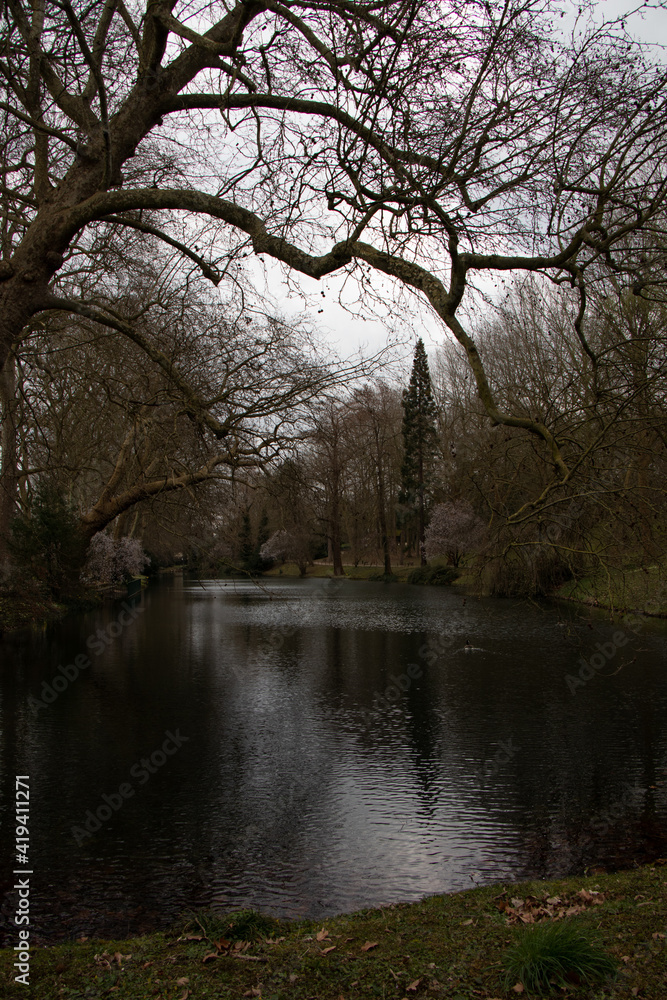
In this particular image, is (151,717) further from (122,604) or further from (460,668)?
(122,604)

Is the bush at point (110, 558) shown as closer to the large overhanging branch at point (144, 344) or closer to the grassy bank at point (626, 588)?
the grassy bank at point (626, 588)

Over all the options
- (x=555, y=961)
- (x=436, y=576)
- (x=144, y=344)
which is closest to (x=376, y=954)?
(x=555, y=961)

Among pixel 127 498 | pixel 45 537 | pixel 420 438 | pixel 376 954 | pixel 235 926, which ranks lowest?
pixel 235 926

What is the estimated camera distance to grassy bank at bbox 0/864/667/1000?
2969 mm

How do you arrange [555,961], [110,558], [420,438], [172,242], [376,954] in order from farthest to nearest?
[420,438]
[110,558]
[172,242]
[376,954]
[555,961]

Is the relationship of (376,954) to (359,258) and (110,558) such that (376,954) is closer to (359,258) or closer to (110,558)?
(359,258)

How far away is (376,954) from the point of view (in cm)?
343

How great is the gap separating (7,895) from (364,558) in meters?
42.7

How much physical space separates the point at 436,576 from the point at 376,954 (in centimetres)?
3231

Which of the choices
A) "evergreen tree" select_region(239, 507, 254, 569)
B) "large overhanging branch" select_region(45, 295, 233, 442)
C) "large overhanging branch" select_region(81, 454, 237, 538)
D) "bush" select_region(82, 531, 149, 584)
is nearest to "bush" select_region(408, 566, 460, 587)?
"bush" select_region(82, 531, 149, 584)

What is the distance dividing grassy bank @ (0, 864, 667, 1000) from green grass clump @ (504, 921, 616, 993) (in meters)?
0.04

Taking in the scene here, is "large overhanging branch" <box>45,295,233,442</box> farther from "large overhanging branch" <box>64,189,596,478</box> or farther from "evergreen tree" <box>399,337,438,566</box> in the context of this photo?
"evergreen tree" <box>399,337,438,566</box>

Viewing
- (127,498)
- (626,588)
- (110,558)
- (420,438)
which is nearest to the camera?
(626,588)

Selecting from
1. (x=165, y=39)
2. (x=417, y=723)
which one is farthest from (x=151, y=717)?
(x=165, y=39)
